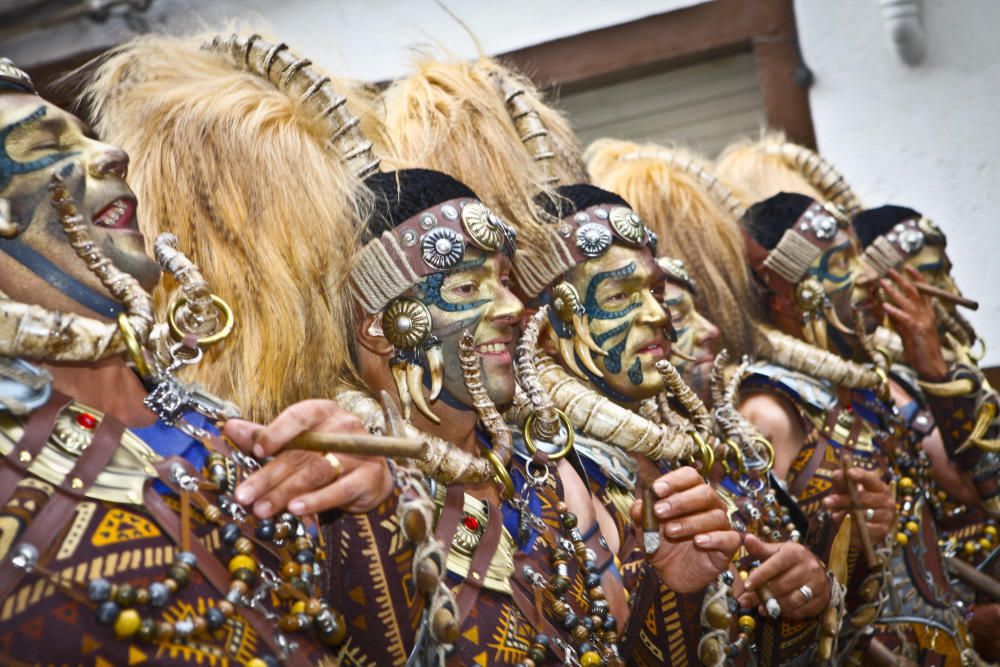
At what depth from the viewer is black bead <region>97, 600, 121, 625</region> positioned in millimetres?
1513

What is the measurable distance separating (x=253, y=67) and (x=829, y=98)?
4.04m

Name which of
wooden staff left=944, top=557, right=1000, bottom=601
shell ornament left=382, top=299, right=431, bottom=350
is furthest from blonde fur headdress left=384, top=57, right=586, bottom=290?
wooden staff left=944, top=557, right=1000, bottom=601

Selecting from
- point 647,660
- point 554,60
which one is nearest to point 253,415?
point 647,660

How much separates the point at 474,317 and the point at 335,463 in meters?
0.62

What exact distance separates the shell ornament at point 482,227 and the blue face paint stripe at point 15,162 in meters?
0.84

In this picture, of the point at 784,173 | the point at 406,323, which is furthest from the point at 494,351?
the point at 784,173

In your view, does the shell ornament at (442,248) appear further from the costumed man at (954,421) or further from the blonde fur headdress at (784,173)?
the blonde fur headdress at (784,173)

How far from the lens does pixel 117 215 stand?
180cm

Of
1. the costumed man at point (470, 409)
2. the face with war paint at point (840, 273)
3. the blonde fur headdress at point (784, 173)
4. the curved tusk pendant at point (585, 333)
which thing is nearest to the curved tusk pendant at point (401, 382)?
the costumed man at point (470, 409)

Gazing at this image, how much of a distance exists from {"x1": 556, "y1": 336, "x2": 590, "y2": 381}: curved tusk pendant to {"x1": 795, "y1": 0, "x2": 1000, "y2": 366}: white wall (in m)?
3.40

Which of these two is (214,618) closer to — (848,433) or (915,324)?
(848,433)

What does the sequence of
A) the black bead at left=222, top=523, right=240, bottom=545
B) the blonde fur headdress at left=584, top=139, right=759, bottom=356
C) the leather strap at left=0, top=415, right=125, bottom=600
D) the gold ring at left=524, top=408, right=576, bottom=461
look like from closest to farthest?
1. the leather strap at left=0, top=415, right=125, bottom=600
2. the black bead at left=222, top=523, right=240, bottom=545
3. the gold ring at left=524, top=408, right=576, bottom=461
4. the blonde fur headdress at left=584, top=139, right=759, bottom=356

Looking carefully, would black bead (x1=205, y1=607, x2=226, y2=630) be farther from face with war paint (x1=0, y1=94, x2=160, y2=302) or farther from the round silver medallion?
the round silver medallion

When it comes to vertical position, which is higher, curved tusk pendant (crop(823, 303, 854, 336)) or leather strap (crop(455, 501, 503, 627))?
leather strap (crop(455, 501, 503, 627))
